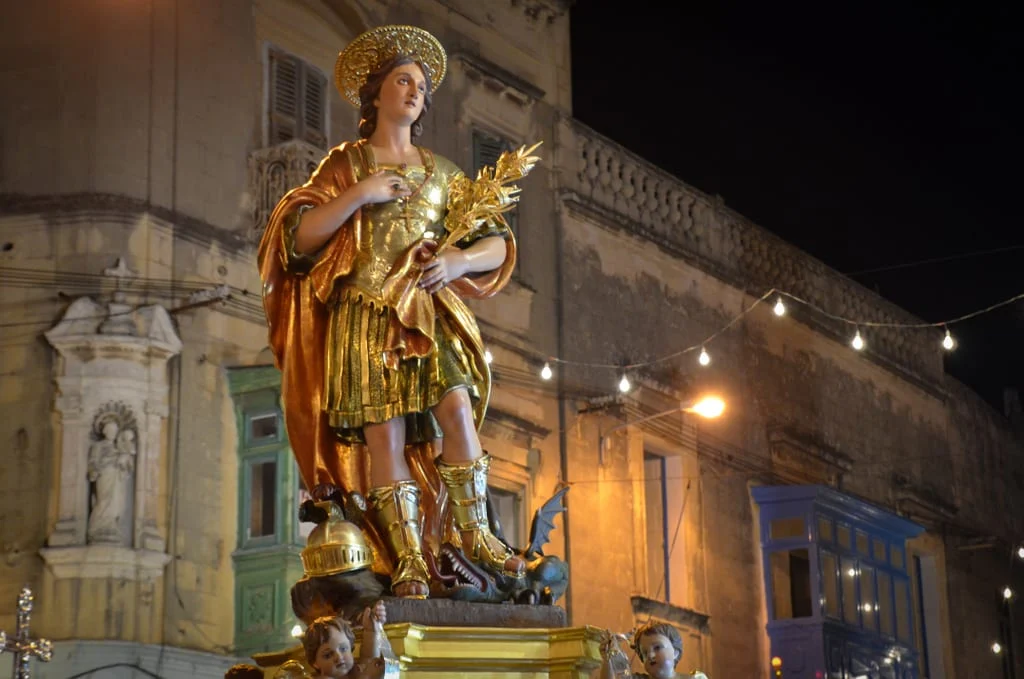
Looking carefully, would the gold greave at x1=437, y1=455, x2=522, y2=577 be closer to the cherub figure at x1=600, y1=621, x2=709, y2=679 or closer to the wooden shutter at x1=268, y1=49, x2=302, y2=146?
the cherub figure at x1=600, y1=621, x2=709, y2=679

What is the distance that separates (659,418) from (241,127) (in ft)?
23.1

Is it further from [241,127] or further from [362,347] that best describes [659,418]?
[362,347]

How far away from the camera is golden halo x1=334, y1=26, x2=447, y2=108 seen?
23.9ft

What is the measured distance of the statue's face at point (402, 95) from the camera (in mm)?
7219

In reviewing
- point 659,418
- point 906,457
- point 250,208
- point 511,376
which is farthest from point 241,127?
point 906,457

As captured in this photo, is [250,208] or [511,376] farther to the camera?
[511,376]

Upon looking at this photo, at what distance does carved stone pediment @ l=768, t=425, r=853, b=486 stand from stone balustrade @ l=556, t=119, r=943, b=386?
1.88 meters

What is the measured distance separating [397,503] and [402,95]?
1.60m

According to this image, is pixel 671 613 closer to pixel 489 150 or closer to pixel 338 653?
pixel 489 150

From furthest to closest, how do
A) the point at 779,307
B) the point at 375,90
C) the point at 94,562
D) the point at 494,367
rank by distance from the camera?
the point at 779,307, the point at 494,367, the point at 94,562, the point at 375,90

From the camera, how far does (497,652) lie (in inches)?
249

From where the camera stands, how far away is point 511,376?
20453mm

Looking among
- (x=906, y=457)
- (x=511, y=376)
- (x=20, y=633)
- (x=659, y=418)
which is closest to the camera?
(x=20, y=633)

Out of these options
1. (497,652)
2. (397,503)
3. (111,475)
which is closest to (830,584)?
(111,475)
